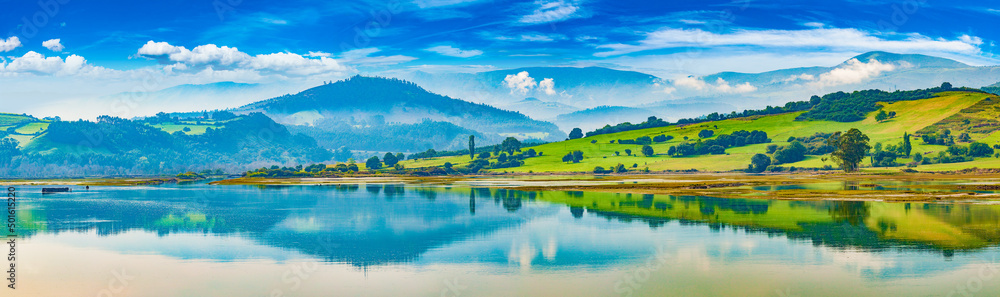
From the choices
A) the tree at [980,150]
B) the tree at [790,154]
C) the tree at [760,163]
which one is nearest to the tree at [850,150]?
the tree at [760,163]

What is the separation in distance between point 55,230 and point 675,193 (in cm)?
6576

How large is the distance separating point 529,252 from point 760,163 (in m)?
148

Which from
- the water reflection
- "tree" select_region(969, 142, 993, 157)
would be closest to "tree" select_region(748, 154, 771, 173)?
"tree" select_region(969, 142, 993, 157)

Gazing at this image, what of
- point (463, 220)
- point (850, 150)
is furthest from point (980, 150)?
point (463, 220)

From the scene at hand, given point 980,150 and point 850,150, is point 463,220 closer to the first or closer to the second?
point 850,150

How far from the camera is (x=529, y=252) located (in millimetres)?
42312

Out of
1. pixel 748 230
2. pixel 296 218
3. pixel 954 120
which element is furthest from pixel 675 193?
pixel 954 120

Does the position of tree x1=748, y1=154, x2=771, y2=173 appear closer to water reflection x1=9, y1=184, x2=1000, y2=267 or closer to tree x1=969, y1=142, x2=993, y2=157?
tree x1=969, y1=142, x2=993, y2=157

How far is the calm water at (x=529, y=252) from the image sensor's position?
1262 inches

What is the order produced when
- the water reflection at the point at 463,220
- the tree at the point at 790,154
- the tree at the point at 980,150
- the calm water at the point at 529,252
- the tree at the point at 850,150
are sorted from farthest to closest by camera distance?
the tree at the point at 790,154, the tree at the point at 980,150, the tree at the point at 850,150, the water reflection at the point at 463,220, the calm water at the point at 529,252

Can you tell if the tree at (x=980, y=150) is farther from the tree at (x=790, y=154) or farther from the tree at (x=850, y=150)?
the tree at (x=790, y=154)

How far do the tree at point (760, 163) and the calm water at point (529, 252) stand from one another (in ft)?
361

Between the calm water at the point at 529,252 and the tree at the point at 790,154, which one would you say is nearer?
the calm water at the point at 529,252

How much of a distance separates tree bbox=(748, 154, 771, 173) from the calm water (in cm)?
10993
